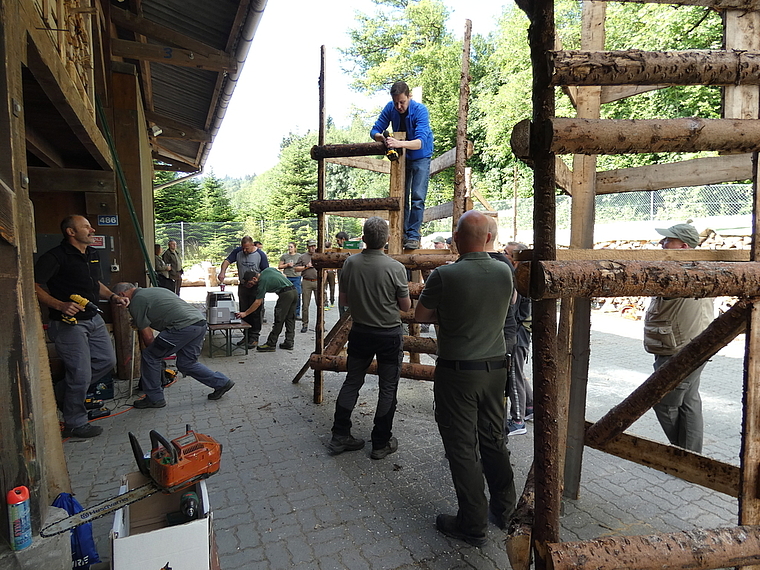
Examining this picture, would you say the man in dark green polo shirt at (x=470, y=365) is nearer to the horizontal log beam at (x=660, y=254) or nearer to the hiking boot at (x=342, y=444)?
the horizontal log beam at (x=660, y=254)

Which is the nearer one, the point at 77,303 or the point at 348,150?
the point at 77,303

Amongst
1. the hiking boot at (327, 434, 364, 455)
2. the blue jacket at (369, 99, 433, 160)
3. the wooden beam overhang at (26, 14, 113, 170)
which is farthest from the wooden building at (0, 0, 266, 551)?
the hiking boot at (327, 434, 364, 455)

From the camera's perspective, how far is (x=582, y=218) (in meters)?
3.05

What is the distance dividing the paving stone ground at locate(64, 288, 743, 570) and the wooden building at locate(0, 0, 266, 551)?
40.8 inches

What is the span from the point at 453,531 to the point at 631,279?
6.67ft

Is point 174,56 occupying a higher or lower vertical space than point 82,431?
higher

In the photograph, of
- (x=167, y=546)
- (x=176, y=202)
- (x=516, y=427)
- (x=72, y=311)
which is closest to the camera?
(x=167, y=546)

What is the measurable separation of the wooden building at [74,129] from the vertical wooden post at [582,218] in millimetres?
3023

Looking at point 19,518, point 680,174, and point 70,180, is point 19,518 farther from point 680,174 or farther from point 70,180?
point 70,180

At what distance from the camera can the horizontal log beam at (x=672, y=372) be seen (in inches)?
95.3

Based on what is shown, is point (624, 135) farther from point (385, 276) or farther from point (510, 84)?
point (510, 84)

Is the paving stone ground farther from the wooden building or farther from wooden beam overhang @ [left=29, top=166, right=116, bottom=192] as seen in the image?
wooden beam overhang @ [left=29, top=166, right=116, bottom=192]

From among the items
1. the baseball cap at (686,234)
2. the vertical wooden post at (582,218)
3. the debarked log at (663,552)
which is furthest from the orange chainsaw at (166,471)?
the baseball cap at (686,234)

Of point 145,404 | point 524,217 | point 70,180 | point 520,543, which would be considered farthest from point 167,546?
point 524,217
